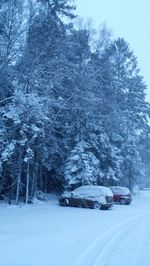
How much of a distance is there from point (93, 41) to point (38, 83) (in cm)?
973

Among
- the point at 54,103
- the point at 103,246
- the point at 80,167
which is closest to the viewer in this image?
the point at 103,246

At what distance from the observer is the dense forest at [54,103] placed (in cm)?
2270

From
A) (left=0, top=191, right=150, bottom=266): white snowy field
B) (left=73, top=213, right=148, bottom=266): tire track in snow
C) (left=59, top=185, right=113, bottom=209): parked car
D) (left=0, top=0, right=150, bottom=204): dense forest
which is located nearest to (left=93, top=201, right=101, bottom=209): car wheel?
(left=59, top=185, right=113, bottom=209): parked car

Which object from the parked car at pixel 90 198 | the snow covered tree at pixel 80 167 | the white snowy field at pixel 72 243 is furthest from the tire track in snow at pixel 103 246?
the snow covered tree at pixel 80 167

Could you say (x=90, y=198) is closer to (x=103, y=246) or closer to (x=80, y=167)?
(x=80, y=167)

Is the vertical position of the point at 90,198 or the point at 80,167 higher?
the point at 80,167

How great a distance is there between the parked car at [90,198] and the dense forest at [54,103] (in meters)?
2.96

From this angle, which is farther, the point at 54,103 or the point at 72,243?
the point at 54,103

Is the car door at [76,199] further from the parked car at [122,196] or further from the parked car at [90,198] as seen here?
the parked car at [122,196]

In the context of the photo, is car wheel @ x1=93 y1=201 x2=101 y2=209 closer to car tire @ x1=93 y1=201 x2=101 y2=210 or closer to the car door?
car tire @ x1=93 y1=201 x2=101 y2=210

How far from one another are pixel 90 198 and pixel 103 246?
47.8 feet

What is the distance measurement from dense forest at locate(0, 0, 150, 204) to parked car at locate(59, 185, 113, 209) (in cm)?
296

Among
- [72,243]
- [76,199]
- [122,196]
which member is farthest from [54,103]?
[72,243]

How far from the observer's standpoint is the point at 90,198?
2511 centimetres
